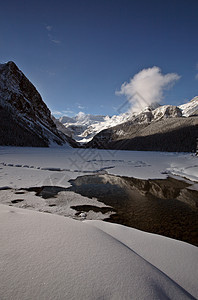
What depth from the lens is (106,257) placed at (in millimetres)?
1843

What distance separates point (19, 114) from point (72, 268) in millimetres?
116018

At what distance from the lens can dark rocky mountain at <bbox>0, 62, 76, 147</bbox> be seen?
76.0 metres

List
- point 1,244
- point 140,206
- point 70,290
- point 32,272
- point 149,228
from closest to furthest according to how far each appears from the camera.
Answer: point 70,290
point 32,272
point 1,244
point 149,228
point 140,206

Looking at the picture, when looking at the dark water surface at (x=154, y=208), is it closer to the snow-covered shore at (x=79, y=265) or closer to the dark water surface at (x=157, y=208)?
the dark water surface at (x=157, y=208)

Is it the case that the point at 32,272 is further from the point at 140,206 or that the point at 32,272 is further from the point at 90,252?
the point at 140,206

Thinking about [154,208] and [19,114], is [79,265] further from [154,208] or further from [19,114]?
[19,114]

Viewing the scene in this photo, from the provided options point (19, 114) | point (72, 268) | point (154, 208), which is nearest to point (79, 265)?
point (72, 268)

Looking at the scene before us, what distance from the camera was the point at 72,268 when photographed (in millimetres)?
1579

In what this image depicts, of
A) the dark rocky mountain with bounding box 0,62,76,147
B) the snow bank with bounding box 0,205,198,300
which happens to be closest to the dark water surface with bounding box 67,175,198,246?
the snow bank with bounding box 0,205,198,300

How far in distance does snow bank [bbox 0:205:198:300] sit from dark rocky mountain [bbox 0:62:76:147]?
2993 inches

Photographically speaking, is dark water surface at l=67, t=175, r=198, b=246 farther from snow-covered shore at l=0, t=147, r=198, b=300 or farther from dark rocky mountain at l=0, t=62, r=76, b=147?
dark rocky mountain at l=0, t=62, r=76, b=147

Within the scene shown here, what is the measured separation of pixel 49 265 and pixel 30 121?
114 m

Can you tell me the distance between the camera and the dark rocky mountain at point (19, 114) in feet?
249

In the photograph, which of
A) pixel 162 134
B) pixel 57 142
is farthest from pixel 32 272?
pixel 162 134
